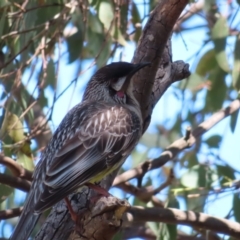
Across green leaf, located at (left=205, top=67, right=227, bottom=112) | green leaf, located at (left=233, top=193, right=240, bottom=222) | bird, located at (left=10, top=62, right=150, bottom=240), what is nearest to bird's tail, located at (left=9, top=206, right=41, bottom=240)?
bird, located at (left=10, top=62, right=150, bottom=240)

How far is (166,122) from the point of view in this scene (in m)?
6.64

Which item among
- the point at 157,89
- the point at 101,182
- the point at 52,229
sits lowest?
the point at 52,229

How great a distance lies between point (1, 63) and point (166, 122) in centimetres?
193

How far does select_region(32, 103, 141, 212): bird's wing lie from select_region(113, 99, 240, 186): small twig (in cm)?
50

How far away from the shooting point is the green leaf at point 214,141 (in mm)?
5898

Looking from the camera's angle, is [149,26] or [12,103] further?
[12,103]

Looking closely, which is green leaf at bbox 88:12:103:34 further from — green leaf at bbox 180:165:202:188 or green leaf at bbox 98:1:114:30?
green leaf at bbox 180:165:202:188

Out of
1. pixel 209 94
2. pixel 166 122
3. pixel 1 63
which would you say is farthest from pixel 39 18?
pixel 166 122

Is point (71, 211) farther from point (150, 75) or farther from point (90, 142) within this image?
point (150, 75)

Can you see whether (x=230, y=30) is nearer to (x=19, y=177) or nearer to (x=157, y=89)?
(x=157, y=89)

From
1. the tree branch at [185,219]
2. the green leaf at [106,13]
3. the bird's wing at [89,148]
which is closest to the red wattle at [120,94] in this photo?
the bird's wing at [89,148]

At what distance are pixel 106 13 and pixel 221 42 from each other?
0.79 m

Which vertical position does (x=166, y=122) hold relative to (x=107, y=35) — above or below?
above

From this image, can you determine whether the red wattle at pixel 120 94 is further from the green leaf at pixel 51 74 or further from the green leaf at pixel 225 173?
the green leaf at pixel 225 173
